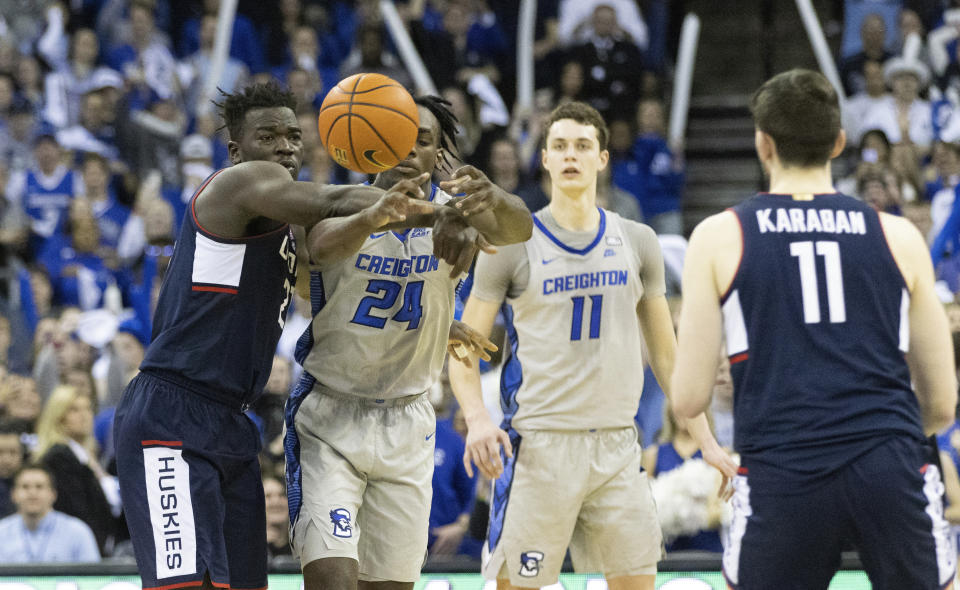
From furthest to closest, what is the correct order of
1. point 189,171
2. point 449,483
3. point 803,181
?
point 189,171, point 449,483, point 803,181

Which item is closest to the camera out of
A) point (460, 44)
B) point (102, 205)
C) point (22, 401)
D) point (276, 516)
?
point (276, 516)

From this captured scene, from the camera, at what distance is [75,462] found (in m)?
8.64

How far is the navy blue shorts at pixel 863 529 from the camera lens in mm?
3695

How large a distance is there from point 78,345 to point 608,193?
465 centimetres

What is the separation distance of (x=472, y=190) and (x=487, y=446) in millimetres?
1495

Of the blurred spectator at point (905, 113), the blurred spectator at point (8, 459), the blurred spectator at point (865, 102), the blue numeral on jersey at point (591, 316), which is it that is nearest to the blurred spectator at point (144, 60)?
the blurred spectator at point (8, 459)

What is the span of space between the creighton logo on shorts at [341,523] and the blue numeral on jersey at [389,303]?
0.78 meters

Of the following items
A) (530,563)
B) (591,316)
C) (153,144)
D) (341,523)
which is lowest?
(530,563)

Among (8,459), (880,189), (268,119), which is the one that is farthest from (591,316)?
(880,189)

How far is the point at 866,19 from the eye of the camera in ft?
41.1

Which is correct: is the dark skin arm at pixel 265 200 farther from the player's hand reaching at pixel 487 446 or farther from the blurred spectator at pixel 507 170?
the blurred spectator at pixel 507 170

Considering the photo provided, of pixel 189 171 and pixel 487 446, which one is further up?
pixel 189 171

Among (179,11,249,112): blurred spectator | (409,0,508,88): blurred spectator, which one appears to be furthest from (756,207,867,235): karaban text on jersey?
(179,11,249,112): blurred spectator

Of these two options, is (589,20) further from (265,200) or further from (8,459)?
(265,200)
